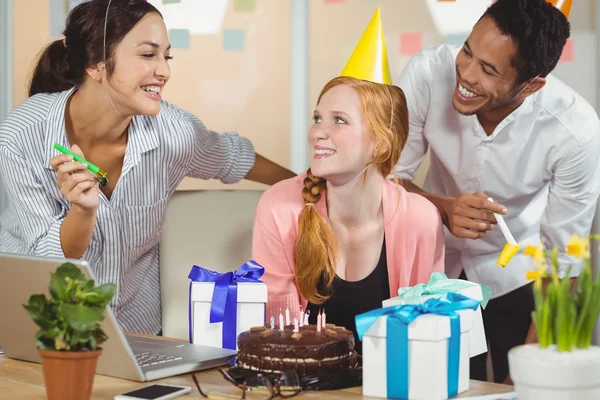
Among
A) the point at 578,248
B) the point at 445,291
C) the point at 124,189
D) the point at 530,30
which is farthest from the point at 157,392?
the point at 530,30

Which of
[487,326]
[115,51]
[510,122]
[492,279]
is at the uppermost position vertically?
[115,51]

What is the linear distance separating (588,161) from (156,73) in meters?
1.15

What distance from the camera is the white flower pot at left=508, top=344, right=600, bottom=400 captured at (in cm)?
86

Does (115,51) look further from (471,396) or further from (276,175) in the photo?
(471,396)

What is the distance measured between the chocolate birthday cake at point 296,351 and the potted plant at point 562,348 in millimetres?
344

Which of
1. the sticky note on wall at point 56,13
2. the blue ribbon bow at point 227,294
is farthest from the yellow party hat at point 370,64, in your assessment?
the sticky note on wall at point 56,13

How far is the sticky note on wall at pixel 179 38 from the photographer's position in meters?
2.68

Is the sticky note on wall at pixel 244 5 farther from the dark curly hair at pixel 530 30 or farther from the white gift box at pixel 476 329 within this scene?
the white gift box at pixel 476 329

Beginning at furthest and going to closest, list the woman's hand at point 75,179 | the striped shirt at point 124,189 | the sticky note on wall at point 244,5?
the sticky note on wall at point 244,5 → the striped shirt at point 124,189 → the woman's hand at point 75,179

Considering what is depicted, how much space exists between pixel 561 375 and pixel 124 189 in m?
1.39

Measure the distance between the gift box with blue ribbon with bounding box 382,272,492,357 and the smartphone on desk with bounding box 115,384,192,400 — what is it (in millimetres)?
351

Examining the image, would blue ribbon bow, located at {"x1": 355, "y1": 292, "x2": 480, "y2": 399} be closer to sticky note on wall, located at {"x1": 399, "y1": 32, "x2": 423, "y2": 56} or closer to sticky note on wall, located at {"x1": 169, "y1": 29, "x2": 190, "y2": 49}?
sticky note on wall, located at {"x1": 399, "y1": 32, "x2": 423, "y2": 56}

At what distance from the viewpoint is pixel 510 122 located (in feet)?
6.91

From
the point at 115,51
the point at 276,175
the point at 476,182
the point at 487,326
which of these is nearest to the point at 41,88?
the point at 115,51
